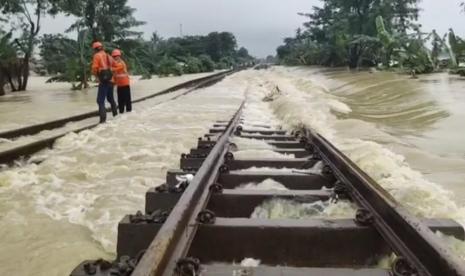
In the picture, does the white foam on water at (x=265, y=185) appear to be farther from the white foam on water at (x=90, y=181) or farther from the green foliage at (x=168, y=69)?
the green foliage at (x=168, y=69)

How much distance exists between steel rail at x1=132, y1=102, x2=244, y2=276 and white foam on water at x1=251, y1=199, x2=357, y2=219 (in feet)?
1.31

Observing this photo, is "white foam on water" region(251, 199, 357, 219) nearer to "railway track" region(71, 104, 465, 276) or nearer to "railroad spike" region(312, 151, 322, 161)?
"railway track" region(71, 104, 465, 276)

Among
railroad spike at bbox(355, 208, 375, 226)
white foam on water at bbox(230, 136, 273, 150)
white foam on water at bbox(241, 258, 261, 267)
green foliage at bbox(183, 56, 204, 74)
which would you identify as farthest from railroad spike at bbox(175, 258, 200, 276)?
green foliage at bbox(183, 56, 204, 74)

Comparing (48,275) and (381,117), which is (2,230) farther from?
(381,117)

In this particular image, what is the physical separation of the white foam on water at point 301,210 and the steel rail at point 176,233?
40 centimetres

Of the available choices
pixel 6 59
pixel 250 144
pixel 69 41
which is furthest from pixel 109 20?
pixel 250 144

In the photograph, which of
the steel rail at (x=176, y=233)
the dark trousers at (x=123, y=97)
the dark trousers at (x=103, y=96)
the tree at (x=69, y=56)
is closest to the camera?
the steel rail at (x=176, y=233)

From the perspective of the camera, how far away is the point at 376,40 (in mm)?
35750

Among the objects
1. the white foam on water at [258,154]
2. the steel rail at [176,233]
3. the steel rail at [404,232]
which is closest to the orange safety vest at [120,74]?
the white foam on water at [258,154]

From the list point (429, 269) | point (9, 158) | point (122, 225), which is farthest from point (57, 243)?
point (9, 158)

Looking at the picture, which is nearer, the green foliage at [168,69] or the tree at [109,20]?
the tree at [109,20]

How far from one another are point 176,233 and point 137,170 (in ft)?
11.4

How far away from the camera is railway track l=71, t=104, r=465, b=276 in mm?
2408

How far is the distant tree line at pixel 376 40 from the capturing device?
25.6 meters
